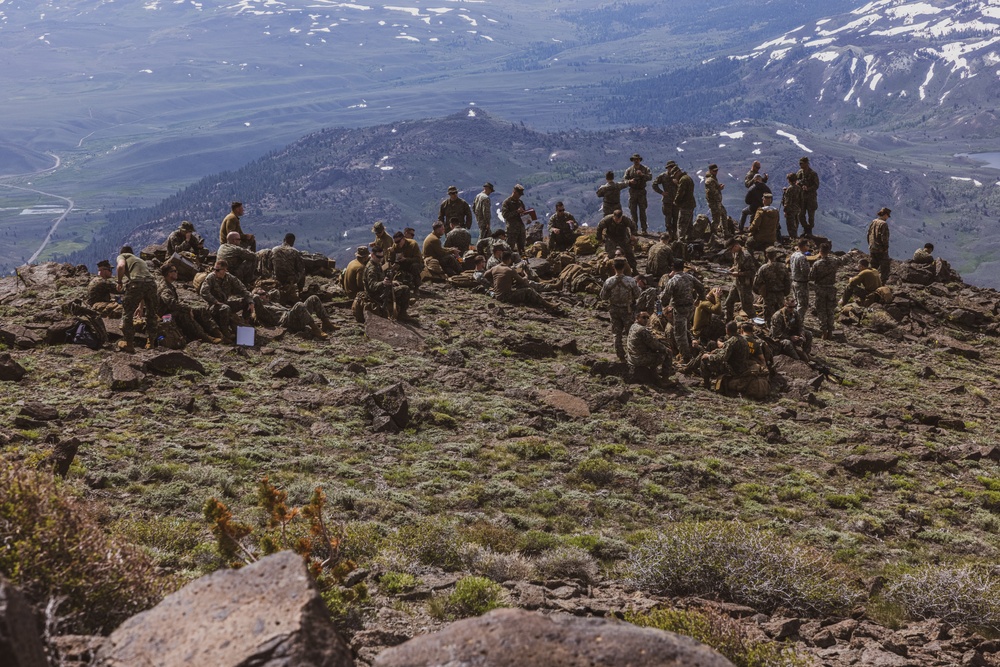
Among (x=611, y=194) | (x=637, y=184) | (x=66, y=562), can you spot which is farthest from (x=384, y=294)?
(x=66, y=562)

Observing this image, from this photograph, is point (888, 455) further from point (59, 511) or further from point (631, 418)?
point (59, 511)

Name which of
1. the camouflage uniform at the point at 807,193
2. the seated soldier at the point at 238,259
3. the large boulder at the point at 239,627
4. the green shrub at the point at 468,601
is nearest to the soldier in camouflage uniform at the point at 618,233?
the camouflage uniform at the point at 807,193

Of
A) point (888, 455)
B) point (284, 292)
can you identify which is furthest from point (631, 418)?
point (284, 292)

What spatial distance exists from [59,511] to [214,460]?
6.44 metres

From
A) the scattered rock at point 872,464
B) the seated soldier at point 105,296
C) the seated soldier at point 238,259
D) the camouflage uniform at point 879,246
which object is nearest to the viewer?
the scattered rock at point 872,464

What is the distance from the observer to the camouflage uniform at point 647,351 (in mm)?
20203

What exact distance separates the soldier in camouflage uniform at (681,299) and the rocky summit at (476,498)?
1.41m

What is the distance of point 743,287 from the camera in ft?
81.1

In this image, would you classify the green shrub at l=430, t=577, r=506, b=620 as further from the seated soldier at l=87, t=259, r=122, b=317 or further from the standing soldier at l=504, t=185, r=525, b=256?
the standing soldier at l=504, t=185, r=525, b=256

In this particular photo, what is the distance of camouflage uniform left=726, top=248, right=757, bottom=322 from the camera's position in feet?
78.8

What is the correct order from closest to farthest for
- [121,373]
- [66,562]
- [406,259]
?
[66,562] < [121,373] < [406,259]

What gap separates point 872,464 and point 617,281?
739cm

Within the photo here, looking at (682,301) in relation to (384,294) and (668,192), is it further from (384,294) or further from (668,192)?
(668,192)

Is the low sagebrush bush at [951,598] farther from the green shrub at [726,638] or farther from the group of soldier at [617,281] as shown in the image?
the group of soldier at [617,281]
